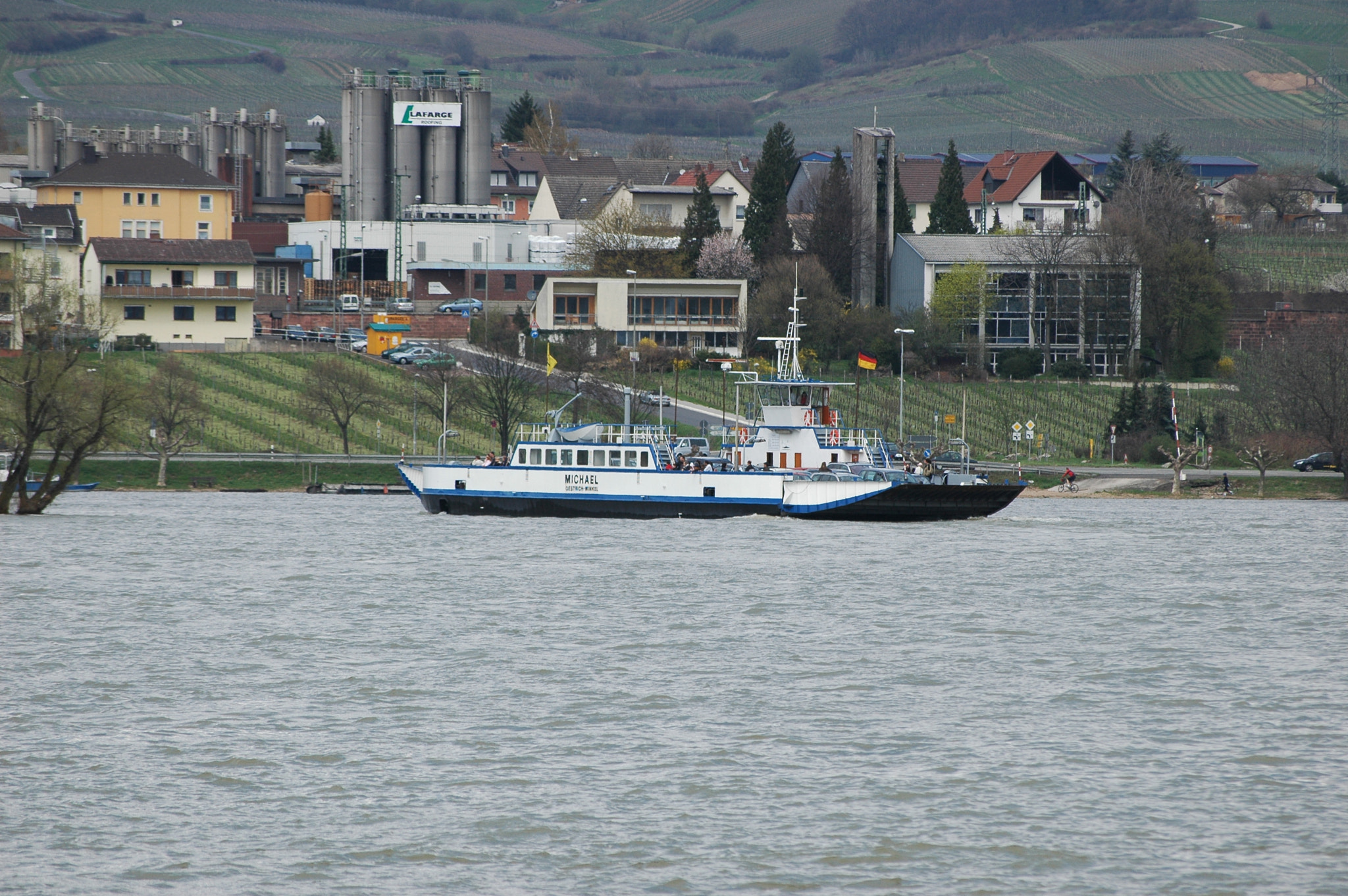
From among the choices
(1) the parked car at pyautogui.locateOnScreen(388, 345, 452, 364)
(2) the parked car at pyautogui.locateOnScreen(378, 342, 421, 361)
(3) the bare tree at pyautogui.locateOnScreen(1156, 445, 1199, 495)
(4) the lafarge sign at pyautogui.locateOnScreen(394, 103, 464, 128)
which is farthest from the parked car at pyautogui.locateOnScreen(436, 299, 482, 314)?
(3) the bare tree at pyautogui.locateOnScreen(1156, 445, 1199, 495)

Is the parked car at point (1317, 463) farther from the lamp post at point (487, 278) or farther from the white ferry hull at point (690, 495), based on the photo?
the lamp post at point (487, 278)

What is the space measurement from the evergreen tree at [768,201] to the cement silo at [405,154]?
3393cm

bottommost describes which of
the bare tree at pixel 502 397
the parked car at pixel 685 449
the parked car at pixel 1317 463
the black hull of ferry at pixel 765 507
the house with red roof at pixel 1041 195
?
the black hull of ferry at pixel 765 507

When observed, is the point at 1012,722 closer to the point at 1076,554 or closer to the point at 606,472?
the point at 1076,554

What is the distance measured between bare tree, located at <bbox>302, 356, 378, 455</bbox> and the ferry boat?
2133 cm

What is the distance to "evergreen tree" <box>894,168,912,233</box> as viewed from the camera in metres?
124

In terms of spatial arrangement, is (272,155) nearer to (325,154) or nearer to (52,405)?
(325,154)

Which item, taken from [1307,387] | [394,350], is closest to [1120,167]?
[1307,387]

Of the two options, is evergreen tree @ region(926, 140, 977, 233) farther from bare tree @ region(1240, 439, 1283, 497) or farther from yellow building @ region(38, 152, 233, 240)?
yellow building @ region(38, 152, 233, 240)

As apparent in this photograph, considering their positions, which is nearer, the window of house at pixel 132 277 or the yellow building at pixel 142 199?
the window of house at pixel 132 277

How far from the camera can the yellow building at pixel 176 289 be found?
10588 centimetres

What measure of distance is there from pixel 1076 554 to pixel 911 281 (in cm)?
6383

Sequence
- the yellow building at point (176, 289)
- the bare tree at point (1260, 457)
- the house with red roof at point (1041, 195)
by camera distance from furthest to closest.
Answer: the house with red roof at point (1041, 195), the yellow building at point (176, 289), the bare tree at point (1260, 457)

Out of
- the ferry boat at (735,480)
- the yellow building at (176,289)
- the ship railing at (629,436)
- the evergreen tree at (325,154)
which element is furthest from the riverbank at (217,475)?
the evergreen tree at (325,154)
